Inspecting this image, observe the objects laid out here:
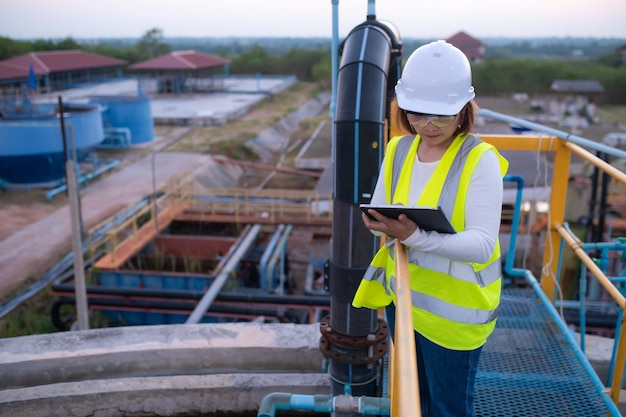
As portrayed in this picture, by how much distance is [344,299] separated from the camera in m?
2.77

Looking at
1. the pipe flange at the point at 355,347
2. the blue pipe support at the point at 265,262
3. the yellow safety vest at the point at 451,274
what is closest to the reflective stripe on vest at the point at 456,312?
the yellow safety vest at the point at 451,274

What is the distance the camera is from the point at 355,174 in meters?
2.57

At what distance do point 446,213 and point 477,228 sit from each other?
0.13m

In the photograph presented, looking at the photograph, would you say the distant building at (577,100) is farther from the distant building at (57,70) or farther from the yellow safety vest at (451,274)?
the yellow safety vest at (451,274)

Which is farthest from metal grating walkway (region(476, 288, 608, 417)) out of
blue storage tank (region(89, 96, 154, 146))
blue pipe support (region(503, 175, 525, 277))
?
blue storage tank (region(89, 96, 154, 146))

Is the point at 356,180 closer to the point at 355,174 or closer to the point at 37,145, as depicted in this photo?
the point at 355,174

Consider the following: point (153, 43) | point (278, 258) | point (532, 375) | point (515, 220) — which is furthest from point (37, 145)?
point (153, 43)

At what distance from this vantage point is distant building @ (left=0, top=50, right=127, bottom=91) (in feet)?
90.3

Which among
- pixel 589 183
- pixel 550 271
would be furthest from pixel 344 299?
pixel 589 183

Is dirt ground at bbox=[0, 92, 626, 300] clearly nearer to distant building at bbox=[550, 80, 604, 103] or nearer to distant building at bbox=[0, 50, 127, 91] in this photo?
distant building at bbox=[550, 80, 604, 103]

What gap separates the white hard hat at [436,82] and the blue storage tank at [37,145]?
15.1 metres

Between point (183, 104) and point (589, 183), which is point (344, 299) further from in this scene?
point (183, 104)

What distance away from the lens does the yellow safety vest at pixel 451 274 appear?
1721 mm

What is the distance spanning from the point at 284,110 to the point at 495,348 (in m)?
32.9
